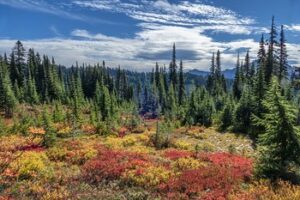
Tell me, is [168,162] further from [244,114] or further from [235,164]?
[244,114]

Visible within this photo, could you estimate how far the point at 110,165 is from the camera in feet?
62.3

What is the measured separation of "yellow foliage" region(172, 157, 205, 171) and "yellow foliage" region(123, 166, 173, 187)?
1563mm

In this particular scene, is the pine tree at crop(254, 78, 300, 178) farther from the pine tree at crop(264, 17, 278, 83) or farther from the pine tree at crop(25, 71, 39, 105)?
the pine tree at crop(25, 71, 39, 105)

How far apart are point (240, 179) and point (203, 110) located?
31490 mm

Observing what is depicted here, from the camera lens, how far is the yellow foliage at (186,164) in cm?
1908

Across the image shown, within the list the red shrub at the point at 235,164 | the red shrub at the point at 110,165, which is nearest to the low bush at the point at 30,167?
the red shrub at the point at 110,165

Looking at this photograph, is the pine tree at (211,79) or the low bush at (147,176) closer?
the low bush at (147,176)

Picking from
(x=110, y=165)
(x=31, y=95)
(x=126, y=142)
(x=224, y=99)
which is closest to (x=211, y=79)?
(x=224, y=99)

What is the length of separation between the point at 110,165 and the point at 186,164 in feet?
14.1

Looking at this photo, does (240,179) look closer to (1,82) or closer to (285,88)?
(285,88)

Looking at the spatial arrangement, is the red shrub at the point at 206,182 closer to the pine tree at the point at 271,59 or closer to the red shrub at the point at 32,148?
the red shrub at the point at 32,148

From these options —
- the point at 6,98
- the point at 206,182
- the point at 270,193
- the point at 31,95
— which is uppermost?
the point at 270,193

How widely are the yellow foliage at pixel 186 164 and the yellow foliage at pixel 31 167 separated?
6932 millimetres

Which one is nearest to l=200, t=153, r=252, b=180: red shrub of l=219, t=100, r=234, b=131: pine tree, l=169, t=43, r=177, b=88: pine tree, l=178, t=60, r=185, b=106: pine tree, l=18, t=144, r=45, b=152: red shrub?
l=18, t=144, r=45, b=152: red shrub
